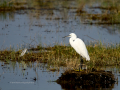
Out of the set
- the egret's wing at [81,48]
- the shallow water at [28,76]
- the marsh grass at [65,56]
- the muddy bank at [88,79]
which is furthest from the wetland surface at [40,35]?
the egret's wing at [81,48]

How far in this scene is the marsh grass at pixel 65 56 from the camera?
1010 centimetres

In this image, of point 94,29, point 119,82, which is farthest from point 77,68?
point 94,29

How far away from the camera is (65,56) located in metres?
10.9

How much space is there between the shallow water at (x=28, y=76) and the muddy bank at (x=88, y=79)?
0.61ft

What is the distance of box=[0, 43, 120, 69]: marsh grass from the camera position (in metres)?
10.1

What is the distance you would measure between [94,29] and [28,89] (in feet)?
36.3

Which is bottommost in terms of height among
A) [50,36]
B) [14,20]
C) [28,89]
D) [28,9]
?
[28,89]

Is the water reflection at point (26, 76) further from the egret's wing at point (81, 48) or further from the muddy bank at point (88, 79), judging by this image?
the egret's wing at point (81, 48)

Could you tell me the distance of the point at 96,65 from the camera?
9984mm

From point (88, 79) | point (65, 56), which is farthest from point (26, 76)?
point (65, 56)

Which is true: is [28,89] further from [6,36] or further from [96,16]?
[96,16]

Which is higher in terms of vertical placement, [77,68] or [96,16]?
[96,16]

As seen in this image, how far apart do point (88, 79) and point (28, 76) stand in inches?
66.5

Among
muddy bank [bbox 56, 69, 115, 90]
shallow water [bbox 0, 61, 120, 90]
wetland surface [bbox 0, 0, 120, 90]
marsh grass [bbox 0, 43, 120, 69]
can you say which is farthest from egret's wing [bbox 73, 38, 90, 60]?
muddy bank [bbox 56, 69, 115, 90]
